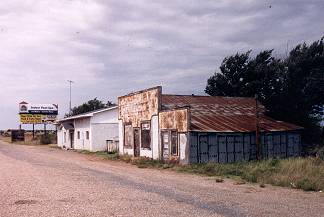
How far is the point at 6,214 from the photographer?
11492 millimetres

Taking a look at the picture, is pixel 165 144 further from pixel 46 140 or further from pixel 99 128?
pixel 46 140

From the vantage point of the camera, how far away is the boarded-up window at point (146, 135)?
3231cm

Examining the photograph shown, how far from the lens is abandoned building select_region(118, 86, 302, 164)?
1069 inches

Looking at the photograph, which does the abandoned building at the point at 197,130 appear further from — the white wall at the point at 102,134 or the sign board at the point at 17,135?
the sign board at the point at 17,135

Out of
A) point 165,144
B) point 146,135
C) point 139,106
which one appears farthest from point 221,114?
point 139,106

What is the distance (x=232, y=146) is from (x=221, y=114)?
18.2 ft

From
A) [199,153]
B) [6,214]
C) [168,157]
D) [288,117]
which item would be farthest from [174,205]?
[288,117]

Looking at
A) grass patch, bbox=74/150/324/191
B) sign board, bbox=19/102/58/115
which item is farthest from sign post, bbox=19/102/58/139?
grass patch, bbox=74/150/324/191

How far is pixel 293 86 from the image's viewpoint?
4591cm

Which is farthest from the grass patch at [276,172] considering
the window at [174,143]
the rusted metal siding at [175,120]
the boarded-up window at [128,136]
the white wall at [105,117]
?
the white wall at [105,117]

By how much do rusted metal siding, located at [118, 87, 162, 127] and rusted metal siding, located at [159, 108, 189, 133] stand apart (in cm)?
126

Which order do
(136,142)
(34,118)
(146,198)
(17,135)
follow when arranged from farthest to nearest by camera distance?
(34,118)
(17,135)
(136,142)
(146,198)

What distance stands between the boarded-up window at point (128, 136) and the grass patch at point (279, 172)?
36.0ft

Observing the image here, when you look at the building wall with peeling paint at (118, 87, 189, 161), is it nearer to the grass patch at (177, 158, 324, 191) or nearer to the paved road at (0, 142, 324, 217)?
the grass patch at (177, 158, 324, 191)
